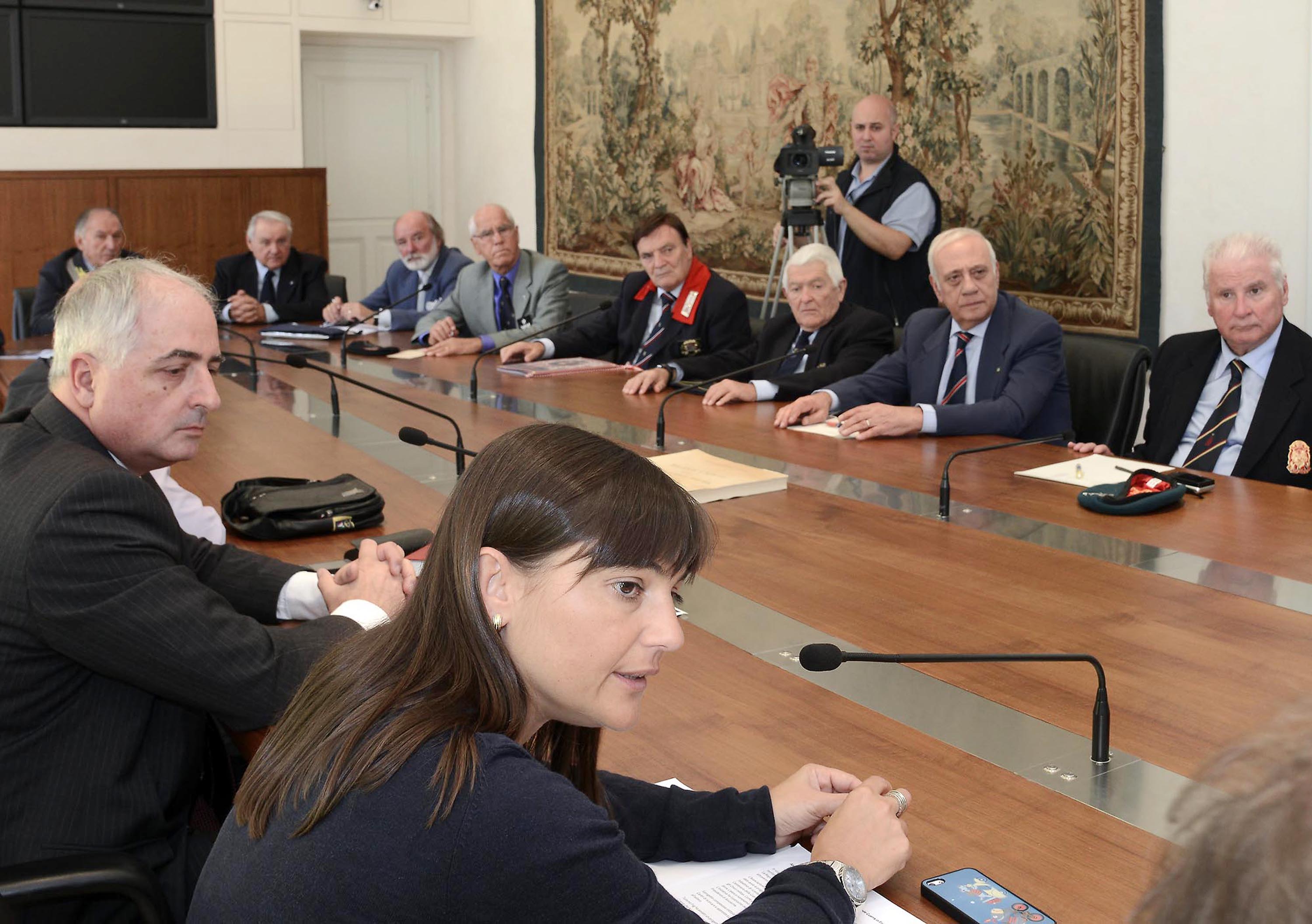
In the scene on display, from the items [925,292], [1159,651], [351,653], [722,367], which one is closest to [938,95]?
[925,292]

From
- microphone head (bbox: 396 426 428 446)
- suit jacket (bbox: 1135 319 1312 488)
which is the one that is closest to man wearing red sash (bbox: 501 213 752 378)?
suit jacket (bbox: 1135 319 1312 488)

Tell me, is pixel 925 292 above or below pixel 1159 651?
above

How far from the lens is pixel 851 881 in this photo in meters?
1.37

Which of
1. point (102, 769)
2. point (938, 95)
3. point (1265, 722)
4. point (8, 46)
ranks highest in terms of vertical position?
point (8, 46)

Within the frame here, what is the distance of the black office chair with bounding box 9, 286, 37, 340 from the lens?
7305mm

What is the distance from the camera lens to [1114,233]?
5637mm

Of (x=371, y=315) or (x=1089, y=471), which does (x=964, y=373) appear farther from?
(x=371, y=315)

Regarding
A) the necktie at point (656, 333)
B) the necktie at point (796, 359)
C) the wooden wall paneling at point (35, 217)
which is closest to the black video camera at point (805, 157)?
the necktie at point (656, 333)

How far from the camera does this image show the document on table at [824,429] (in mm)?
3973

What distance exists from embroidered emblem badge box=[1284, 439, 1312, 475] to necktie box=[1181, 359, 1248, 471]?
22 cm

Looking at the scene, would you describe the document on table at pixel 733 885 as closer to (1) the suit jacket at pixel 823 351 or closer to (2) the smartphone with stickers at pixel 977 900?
(2) the smartphone with stickers at pixel 977 900

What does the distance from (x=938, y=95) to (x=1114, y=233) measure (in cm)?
119

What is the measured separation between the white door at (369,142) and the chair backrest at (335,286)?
8.18 ft

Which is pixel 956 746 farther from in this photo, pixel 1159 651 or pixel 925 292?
pixel 925 292
